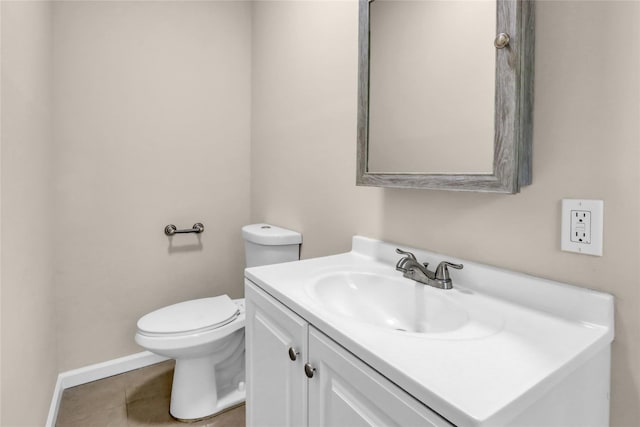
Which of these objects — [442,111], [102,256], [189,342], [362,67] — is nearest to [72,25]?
[102,256]

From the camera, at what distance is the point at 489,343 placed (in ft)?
2.19

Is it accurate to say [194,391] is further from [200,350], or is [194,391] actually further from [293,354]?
[293,354]

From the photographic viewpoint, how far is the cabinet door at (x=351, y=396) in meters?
0.57

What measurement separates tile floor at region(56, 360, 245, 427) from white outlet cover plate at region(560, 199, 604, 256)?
151 cm

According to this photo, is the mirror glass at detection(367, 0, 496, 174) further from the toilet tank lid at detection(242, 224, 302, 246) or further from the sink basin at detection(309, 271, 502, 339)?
the toilet tank lid at detection(242, 224, 302, 246)

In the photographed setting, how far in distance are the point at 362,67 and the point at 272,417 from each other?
3.87 feet

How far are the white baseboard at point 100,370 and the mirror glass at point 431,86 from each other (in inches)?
69.0

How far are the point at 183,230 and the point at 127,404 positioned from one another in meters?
0.93

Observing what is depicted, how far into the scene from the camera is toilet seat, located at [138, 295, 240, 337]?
1524 mm

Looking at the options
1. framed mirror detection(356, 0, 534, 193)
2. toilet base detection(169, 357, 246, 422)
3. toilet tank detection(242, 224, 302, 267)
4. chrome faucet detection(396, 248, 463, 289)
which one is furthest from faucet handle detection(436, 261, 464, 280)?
toilet base detection(169, 357, 246, 422)

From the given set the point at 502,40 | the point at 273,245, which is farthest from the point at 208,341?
the point at 502,40

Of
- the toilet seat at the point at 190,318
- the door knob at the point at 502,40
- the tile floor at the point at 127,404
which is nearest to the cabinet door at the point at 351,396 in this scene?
the door knob at the point at 502,40

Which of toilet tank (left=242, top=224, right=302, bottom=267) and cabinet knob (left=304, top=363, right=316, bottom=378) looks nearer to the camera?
cabinet knob (left=304, top=363, right=316, bottom=378)

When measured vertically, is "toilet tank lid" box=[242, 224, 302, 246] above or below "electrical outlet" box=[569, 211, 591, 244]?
below
